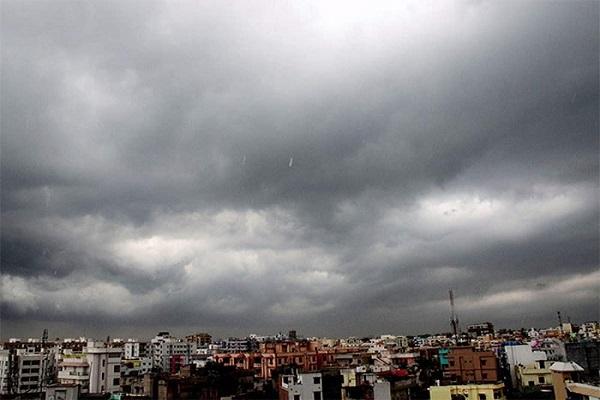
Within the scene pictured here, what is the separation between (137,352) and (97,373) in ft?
185

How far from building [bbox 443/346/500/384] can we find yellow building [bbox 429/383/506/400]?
17.4m

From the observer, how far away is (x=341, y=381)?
55438 mm

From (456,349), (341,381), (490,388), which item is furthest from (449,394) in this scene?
(456,349)

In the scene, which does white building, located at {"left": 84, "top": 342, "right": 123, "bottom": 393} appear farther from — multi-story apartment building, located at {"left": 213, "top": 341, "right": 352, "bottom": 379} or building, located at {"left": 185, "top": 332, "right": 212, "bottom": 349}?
building, located at {"left": 185, "top": 332, "right": 212, "bottom": 349}

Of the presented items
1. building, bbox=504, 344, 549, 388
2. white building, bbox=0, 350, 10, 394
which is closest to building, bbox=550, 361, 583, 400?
building, bbox=504, 344, 549, 388

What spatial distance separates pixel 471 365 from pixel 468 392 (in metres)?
19.7

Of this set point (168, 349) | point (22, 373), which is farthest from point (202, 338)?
point (22, 373)

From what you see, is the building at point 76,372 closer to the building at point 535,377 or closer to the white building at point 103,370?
the white building at point 103,370

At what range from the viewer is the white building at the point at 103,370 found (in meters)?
66.8

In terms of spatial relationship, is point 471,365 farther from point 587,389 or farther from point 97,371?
point 97,371

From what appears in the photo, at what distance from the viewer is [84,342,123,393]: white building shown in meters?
66.8

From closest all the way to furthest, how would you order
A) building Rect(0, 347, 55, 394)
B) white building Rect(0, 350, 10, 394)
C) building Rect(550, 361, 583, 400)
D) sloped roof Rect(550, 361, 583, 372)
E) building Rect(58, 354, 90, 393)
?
sloped roof Rect(550, 361, 583, 372)
building Rect(550, 361, 583, 400)
building Rect(58, 354, 90, 393)
white building Rect(0, 350, 10, 394)
building Rect(0, 347, 55, 394)

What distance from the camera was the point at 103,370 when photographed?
2657 inches

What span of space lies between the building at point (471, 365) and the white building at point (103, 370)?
42838 mm
